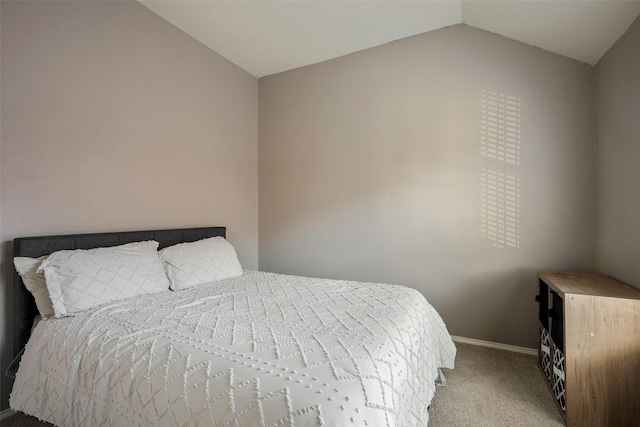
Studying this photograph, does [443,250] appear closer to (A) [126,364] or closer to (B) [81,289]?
(A) [126,364]

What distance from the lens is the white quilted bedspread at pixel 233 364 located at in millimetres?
914

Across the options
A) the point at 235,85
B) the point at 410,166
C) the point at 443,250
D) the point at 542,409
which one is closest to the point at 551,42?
the point at 410,166

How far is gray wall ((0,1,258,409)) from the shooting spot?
1.67m

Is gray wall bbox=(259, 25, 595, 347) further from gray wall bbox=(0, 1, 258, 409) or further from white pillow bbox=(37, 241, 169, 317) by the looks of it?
white pillow bbox=(37, 241, 169, 317)

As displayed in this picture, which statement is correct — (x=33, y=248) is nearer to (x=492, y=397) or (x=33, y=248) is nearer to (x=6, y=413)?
(x=6, y=413)

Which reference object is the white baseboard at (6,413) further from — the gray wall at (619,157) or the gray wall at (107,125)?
A: the gray wall at (619,157)

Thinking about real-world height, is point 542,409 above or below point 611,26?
below

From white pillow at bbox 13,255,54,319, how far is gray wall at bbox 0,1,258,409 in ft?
0.51

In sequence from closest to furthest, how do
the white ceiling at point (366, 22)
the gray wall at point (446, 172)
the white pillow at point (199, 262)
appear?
the white ceiling at point (366, 22) < the white pillow at point (199, 262) < the gray wall at point (446, 172)

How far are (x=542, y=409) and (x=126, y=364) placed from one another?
2179mm

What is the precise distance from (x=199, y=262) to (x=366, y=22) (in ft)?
7.78

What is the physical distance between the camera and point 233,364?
1.04m

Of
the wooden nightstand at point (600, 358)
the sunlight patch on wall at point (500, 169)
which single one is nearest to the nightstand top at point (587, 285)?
the wooden nightstand at point (600, 358)

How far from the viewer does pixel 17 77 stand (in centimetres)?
166
